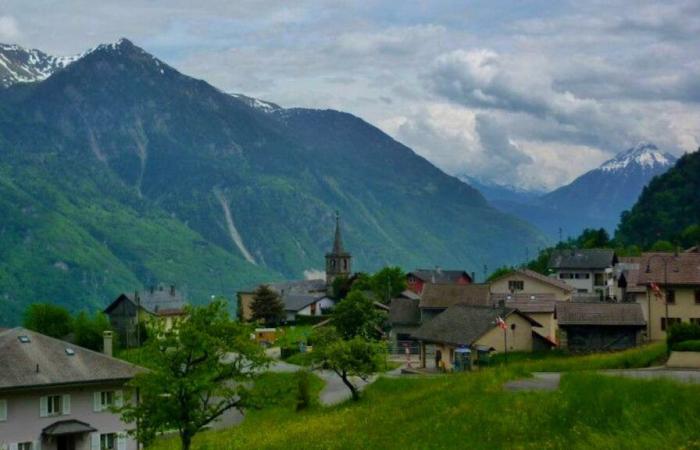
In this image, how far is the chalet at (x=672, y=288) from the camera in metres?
68.8

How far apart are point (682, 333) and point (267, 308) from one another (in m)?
89.2

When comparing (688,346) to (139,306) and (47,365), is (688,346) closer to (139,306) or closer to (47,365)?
(47,365)

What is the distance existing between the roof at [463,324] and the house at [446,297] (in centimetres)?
1790

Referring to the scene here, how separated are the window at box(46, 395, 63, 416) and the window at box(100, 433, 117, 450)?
3316mm


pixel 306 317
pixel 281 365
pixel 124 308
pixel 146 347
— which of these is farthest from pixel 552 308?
pixel 124 308

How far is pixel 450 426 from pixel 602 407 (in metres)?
5.23

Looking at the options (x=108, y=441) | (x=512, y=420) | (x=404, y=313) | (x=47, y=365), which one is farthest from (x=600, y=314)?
(x=512, y=420)

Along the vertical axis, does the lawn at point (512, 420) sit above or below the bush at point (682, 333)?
below

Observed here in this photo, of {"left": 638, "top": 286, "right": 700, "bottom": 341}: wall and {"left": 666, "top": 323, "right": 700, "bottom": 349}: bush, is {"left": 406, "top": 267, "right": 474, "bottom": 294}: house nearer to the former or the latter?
{"left": 638, "top": 286, "right": 700, "bottom": 341}: wall

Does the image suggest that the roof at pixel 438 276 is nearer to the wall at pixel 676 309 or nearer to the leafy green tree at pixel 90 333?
the leafy green tree at pixel 90 333

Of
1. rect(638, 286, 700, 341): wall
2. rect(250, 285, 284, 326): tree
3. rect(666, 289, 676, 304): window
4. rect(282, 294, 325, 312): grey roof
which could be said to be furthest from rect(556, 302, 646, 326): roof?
rect(282, 294, 325, 312): grey roof

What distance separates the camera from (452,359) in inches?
2746

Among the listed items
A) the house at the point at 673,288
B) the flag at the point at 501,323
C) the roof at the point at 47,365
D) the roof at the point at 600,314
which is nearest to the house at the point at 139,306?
the flag at the point at 501,323

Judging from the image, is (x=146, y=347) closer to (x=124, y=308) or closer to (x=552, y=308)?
(x=552, y=308)
